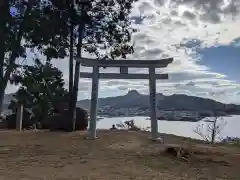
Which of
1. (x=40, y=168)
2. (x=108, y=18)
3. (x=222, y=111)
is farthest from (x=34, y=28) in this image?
(x=222, y=111)

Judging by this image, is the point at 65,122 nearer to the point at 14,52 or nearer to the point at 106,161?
the point at 14,52

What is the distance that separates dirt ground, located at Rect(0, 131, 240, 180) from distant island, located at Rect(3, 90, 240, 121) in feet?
12.1

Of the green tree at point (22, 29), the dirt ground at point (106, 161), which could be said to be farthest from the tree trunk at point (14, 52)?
the dirt ground at point (106, 161)

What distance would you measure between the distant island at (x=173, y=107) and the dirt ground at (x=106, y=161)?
145 inches

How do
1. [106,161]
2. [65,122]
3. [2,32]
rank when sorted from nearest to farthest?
[106,161]
[2,32]
[65,122]

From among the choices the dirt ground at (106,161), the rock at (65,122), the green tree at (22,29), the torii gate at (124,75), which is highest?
the green tree at (22,29)

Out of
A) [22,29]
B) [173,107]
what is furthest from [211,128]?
[22,29]

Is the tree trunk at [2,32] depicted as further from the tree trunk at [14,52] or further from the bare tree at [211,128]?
the bare tree at [211,128]

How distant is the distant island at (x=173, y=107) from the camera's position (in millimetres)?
12234

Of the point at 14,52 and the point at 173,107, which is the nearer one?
the point at 14,52

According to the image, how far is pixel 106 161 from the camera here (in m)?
6.28

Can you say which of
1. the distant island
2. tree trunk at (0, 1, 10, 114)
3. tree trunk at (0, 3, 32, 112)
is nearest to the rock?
the distant island

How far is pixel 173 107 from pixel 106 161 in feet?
22.6

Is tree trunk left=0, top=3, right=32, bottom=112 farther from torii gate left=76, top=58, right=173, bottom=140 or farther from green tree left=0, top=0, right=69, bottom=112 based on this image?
torii gate left=76, top=58, right=173, bottom=140
